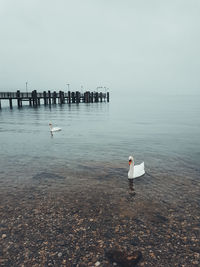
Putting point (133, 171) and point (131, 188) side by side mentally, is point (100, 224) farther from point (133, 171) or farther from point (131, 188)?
point (133, 171)

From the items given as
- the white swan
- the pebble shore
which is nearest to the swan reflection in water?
the pebble shore

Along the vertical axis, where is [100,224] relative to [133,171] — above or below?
below

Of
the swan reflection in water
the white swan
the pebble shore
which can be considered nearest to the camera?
the pebble shore

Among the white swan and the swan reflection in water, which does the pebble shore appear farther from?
the white swan

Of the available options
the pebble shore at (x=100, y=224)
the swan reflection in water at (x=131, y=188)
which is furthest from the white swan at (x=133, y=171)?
the pebble shore at (x=100, y=224)

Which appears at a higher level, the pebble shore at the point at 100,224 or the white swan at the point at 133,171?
the white swan at the point at 133,171

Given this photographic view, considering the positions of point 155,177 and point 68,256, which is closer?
point 68,256

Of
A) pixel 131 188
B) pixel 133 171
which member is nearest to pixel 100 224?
pixel 131 188

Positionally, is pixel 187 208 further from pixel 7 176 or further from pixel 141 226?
pixel 7 176

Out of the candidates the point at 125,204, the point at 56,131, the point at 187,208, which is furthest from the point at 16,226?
the point at 56,131

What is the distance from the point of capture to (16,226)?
5699 millimetres

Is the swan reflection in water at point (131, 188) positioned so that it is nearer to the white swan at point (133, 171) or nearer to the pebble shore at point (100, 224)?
the pebble shore at point (100, 224)

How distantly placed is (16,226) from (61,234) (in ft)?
4.66

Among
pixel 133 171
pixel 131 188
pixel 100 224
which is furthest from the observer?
pixel 133 171
